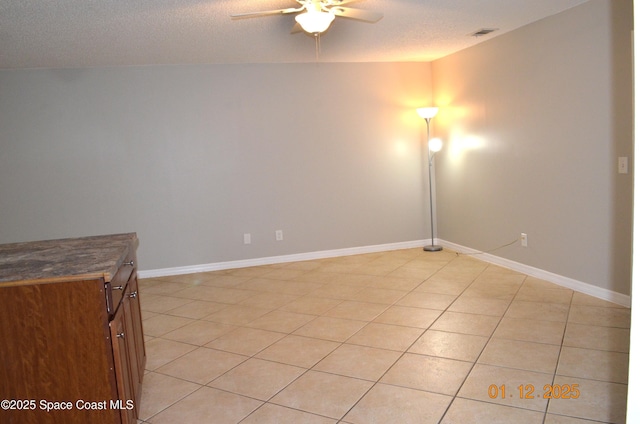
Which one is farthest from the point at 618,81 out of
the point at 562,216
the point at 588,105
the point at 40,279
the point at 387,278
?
the point at 40,279

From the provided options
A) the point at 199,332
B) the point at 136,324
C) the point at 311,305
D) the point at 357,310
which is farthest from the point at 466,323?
the point at 136,324

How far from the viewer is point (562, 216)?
12.8ft

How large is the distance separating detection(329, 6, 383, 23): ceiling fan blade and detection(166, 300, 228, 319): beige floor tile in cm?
252

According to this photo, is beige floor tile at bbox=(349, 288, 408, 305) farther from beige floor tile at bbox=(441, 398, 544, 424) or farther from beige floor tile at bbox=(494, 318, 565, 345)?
beige floor tile at bbox=(441, 398, 544, 424)

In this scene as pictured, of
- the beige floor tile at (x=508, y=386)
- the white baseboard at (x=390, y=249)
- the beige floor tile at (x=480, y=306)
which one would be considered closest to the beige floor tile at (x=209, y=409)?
the beige floor tile at (x=508, y=386)

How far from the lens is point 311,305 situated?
3895 mm

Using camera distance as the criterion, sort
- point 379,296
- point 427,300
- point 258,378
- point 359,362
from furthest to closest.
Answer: point 379,296, point 427,300, point 359,362, point 258,378

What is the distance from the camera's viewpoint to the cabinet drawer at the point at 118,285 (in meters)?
1.79

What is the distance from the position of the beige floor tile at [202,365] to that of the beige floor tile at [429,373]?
0.97 meters

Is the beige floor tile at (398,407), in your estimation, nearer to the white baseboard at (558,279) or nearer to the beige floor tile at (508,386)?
the beige floor tile at (508,386)

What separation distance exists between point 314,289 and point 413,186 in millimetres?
2201

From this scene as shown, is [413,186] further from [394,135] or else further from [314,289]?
[314,289]

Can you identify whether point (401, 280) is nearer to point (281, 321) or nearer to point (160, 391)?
point (281, 321)

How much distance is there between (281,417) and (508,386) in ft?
3.83
